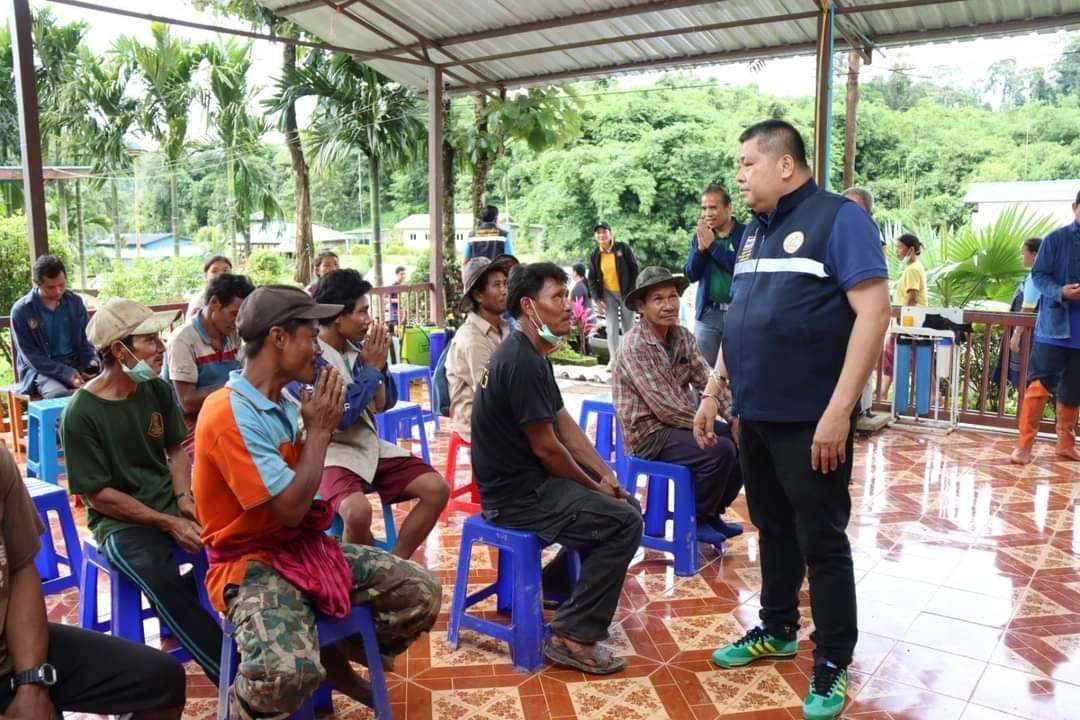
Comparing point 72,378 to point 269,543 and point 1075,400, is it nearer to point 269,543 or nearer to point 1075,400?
point 269,543

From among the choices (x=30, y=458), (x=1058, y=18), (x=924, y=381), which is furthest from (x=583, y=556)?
(x=1058, y=18)

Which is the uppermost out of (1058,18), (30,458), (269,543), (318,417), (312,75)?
(312,75)

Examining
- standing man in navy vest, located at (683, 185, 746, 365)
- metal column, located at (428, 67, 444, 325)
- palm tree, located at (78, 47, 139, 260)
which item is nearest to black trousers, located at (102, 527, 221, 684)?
standing man in navy vest, located at (683, 185, 746, 365)

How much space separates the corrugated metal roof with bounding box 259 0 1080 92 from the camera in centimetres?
616

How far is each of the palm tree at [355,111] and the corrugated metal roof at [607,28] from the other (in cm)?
354

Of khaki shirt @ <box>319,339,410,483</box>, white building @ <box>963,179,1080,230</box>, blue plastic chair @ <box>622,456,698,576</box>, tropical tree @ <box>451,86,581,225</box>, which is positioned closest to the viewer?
khaki shirt @ <box>319,339,410,483</box>

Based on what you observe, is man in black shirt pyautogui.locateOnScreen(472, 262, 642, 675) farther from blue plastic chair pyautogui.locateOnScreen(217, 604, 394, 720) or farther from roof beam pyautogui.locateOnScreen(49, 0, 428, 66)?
roof beam pyautogui.locateOnScreen(49, 0, 428, 66)

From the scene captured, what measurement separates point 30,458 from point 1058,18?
23.6 ft

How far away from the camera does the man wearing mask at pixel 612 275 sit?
26.7 ft

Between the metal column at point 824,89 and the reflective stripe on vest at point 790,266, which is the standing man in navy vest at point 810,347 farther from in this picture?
the metal column at point 824,89

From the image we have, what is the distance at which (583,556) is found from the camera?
2896 mm

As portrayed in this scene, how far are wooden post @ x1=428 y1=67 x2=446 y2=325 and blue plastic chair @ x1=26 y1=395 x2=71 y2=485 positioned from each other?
407 centimetres

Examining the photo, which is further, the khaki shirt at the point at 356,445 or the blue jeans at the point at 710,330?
the blue jeans at the point at 710,330

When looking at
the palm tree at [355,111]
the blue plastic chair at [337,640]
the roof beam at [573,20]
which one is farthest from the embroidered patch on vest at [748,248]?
the palm tree at [355,111]
